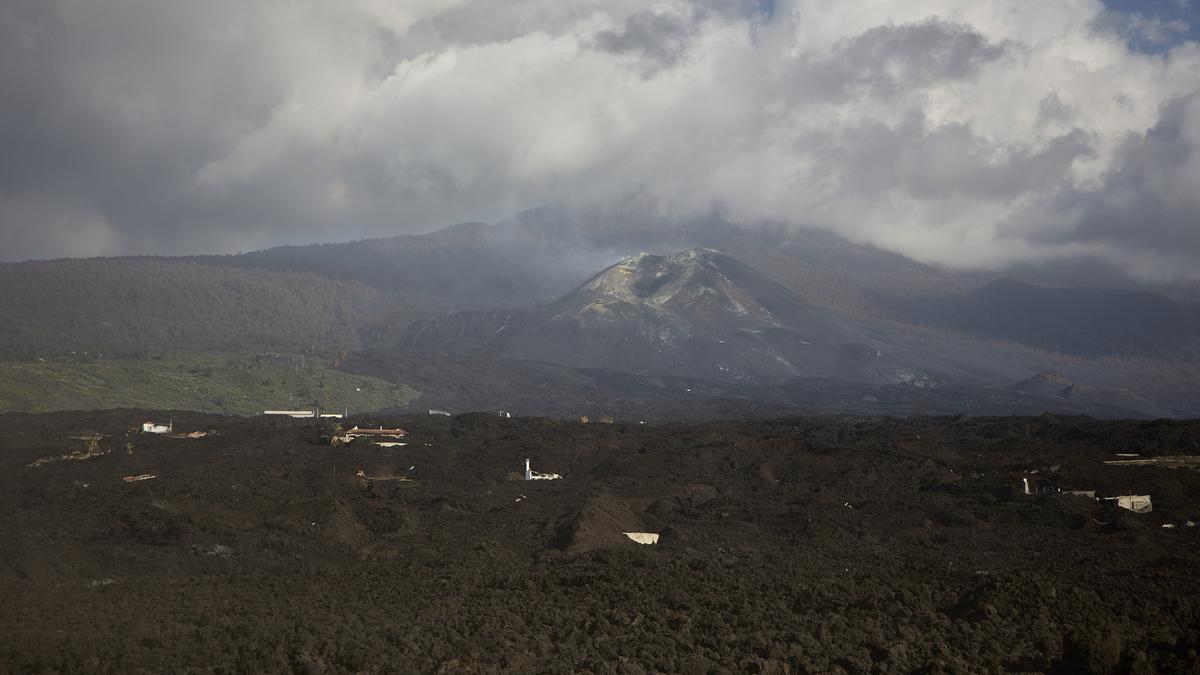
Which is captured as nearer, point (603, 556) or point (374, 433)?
point (603, 556)

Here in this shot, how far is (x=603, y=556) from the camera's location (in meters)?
36.1

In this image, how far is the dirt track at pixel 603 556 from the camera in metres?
23.0

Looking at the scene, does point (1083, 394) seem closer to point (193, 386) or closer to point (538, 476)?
point (193, 386)

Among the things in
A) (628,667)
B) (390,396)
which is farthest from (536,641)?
(390,396)

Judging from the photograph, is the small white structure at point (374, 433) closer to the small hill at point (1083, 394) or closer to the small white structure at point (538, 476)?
the small white structure at point (538, 476)

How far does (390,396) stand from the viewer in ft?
480

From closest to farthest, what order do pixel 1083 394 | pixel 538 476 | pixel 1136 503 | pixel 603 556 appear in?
pixel 603 556 → pixel 1136 503 → pixel 538 476 → pixel 1083 394

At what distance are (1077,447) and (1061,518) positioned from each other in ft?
81.1

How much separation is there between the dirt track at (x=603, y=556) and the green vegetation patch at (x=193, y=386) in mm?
37381

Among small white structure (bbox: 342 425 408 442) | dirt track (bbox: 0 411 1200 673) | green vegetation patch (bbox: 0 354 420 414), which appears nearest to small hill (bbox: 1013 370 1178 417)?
green vegetation patch (bbox: 0 354 420 414)

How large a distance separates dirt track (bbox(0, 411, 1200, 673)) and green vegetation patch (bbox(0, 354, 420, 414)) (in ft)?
123

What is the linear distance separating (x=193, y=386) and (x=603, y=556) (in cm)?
10745

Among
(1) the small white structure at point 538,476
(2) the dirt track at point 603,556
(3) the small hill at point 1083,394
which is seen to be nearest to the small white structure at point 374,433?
(2) the dirt track at point 603,556

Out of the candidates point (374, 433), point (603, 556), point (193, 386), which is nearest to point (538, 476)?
point (374, 433)
